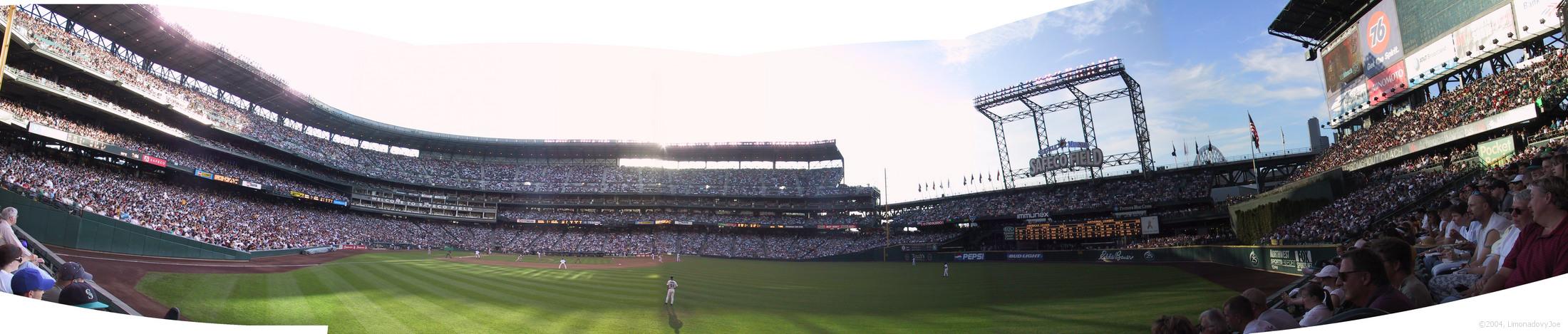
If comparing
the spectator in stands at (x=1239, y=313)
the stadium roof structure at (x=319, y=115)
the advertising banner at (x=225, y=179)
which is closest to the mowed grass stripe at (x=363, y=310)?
the spectator in stands at (x=1239, y=313)

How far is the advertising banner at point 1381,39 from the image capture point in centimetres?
2416

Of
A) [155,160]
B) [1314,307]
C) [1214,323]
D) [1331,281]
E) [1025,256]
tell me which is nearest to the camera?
[1214,323]

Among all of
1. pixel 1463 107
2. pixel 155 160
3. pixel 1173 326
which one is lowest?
pixel 1173 326

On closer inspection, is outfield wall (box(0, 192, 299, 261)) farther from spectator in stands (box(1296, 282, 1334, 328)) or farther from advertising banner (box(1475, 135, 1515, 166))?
advertising banner (box(1475, 135, 1515, 166))

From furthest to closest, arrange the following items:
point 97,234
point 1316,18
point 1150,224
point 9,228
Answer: point 1150,224
point 1316,18
point 97,234
point 9,228

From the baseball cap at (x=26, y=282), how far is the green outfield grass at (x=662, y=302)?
6.54 m

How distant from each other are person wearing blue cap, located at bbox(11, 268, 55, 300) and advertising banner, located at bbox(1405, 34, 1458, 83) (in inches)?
1375

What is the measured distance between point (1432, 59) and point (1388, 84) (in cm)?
361

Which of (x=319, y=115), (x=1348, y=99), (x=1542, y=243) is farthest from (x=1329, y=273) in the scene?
(x=319, y=115)

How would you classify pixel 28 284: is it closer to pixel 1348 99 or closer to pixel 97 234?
pixel 97 234

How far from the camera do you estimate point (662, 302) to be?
16.1 m

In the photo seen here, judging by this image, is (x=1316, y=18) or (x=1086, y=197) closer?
(x=1316, y=18)

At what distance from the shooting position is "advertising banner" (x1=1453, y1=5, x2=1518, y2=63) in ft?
62.4

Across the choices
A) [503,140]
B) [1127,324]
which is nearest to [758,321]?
[1127,324]
